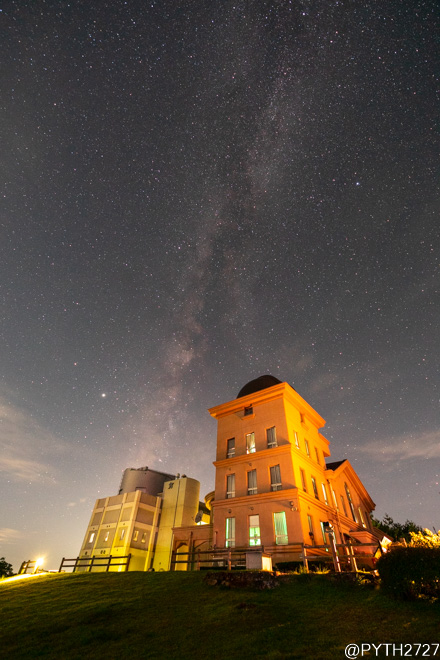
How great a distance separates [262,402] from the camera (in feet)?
103

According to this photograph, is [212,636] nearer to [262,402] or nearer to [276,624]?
[276,624]

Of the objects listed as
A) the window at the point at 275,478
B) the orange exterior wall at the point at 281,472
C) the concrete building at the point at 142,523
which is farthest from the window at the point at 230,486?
the concrete building at the point at 142,523

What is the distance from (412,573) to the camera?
11891mm

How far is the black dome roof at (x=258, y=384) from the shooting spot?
111 feet

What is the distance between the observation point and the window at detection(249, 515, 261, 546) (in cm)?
2492

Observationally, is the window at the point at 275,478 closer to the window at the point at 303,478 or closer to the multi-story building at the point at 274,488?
the multi-story building at the point at 274,488

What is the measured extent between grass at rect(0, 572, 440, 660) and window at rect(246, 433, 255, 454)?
1453 centimetres

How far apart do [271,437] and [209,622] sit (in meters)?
18.9

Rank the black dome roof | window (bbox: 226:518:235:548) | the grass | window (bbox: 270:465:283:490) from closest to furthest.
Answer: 1. the grass
2. window (bbox: 226:518:235:548)
3. window (bbox: 270:465:283:490)
4. the black dome roof

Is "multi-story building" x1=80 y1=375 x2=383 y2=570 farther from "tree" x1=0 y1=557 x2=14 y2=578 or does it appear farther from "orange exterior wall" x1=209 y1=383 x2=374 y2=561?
"tree" x1=0 y1=557 x2=14 y2=578

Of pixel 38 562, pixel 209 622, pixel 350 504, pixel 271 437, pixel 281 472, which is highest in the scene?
pixel 271 437

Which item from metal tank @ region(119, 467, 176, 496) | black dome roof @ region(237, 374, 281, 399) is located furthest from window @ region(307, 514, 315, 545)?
metal tank @ region(119, 467, 176, 496)

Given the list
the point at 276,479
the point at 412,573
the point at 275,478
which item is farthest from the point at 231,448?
the point at 412,573

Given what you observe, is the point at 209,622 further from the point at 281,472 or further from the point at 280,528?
the point at 281,472
